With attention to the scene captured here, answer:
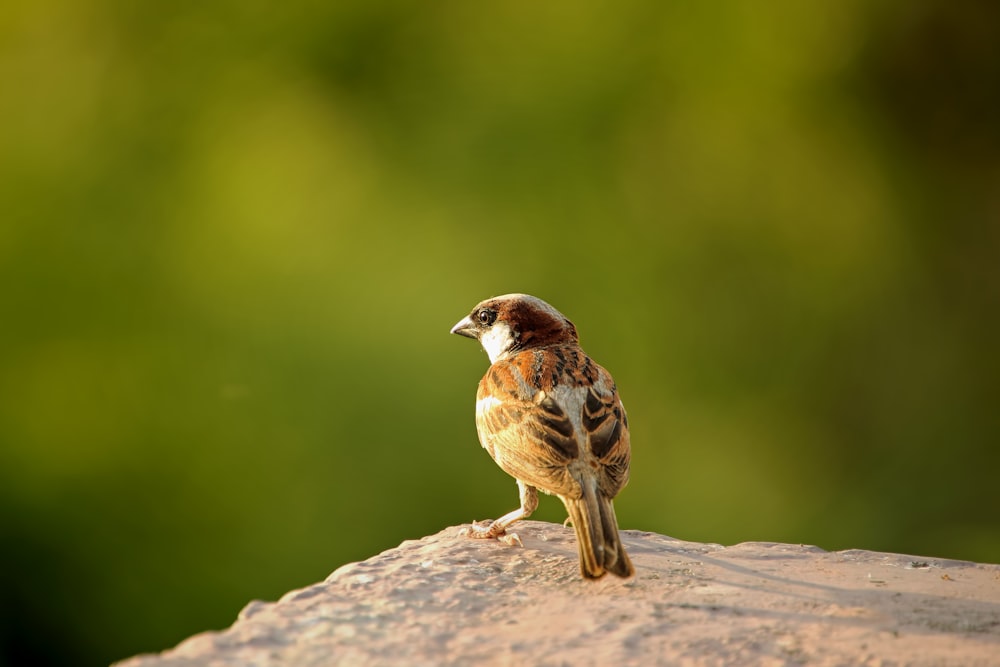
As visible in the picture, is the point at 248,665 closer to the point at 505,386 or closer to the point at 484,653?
the point at 484,653

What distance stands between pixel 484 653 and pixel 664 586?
2.65 feet

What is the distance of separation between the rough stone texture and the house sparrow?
0.41 feet

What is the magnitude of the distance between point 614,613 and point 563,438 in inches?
28.0

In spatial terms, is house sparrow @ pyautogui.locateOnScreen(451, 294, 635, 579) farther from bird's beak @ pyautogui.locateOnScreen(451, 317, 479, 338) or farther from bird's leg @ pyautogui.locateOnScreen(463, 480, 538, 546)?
bird's beak @ pyautogui.locateOnScreen(451, 317, 479, 338)

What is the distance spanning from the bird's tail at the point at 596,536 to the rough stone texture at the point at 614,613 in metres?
0.06

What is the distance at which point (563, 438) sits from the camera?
345 cm

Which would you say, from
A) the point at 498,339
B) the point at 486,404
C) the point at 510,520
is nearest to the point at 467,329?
the point at 498,339

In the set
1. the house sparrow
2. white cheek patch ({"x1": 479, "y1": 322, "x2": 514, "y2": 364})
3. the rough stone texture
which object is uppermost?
white cheek patch ({"x1": 479, "y1": 322, "x2": 514, "y2": 364})

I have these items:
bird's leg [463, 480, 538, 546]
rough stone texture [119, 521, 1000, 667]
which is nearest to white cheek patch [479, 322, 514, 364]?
bird's leg [463, 480, 538, 546]

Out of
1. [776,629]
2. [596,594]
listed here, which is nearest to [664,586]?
[596,594]

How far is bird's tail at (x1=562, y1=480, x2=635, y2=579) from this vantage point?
312cm

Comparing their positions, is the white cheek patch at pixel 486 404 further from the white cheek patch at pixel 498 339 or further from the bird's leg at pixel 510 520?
the white cheek patch at pixel 498 339

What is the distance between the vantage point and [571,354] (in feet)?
12.9

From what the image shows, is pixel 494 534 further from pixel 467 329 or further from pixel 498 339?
pixel 467 329
